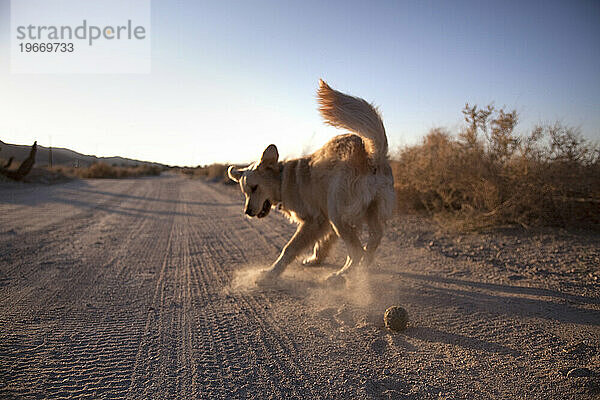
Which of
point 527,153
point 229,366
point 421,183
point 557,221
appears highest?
point 527,153

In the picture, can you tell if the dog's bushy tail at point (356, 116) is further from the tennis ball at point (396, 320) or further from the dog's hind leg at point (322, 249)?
the tennis ball at point (396, 320)

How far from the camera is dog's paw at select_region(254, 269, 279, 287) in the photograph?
4.49 metres

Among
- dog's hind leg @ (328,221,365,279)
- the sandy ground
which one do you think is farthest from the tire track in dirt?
dog's hind leg @ (328,221,365,279)

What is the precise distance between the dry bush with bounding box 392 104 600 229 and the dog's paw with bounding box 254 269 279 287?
4.56m

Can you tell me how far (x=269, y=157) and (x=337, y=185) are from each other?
3.88 ft

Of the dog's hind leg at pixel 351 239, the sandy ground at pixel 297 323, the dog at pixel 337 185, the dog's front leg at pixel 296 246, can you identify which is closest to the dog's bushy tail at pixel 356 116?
the dog at pixel 337 185

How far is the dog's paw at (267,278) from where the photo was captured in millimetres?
4488

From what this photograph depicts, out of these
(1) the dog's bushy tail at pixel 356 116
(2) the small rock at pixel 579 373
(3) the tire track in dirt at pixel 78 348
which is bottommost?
(3) the tire track in dirt at pixel 78 348

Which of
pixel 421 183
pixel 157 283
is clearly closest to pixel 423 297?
pixel 157 283

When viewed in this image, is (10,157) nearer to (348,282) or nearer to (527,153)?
(348,282)

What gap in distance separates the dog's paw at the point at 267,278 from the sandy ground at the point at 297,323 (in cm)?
13

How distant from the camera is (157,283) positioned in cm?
441

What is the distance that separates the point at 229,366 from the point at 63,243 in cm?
557

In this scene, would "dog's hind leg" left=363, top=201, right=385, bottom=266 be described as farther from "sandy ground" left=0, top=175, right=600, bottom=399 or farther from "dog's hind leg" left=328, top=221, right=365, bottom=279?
"sandy ground" left=0, top=175, right=600, bottom=399
